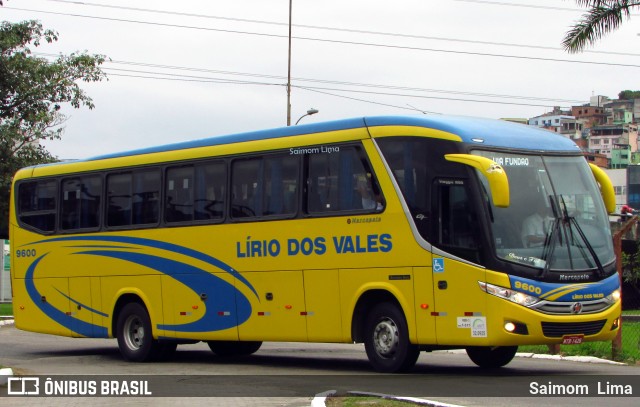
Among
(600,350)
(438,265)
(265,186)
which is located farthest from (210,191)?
(600,350)

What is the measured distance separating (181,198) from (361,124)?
4445mm

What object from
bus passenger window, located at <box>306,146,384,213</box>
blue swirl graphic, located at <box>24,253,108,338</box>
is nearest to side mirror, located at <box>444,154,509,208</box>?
bus passenger window, located at <box>306,146,384,213</box>

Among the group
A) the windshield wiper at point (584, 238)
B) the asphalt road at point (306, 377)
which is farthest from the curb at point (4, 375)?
the windshield wiper at point (584, 238)

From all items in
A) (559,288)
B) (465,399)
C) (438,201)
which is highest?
(438,201)

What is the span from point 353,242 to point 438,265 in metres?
1.61

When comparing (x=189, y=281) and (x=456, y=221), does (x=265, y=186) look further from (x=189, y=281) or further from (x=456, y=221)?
(x=456, y=221)

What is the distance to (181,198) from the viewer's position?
18938 millimetres

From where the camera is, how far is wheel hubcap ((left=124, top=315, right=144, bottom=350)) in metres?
19.8

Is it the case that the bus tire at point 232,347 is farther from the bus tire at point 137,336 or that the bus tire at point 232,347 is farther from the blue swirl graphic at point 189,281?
the blue swirl graphic at point 189,281

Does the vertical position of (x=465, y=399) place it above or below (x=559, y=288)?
below

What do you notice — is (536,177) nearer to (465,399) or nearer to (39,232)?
(465,399)

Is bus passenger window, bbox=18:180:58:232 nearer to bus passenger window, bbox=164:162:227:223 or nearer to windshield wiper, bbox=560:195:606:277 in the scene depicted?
bus passenger window, bbox=164:162:227:223

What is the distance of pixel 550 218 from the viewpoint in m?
14.5

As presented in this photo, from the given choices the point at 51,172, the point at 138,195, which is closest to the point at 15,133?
the point at 51,172
